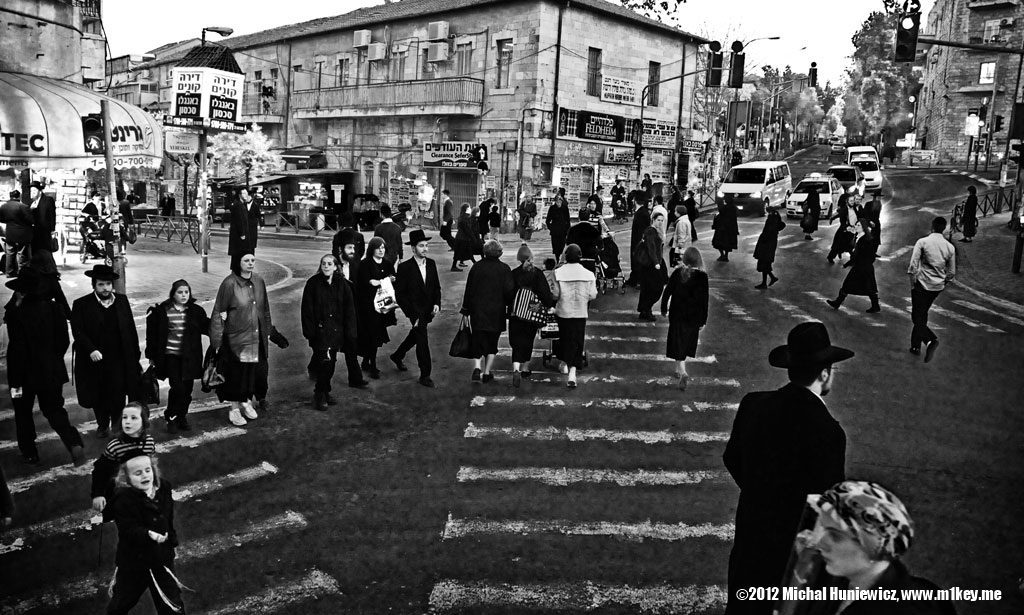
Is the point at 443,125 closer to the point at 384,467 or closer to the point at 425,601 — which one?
the point at 384,467

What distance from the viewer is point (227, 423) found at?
29.9 feet

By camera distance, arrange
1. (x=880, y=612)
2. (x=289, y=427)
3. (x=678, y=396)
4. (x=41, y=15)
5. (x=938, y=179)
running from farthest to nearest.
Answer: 1. (x=938, y=179)
2. (x=41, y=15)
3. (x=678, y=396)
4. (x=289, y=427)
5. (x=880, y=612)

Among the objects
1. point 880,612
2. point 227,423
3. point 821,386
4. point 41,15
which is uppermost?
point 41,15

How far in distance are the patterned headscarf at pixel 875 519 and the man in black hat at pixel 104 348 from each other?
7303mm

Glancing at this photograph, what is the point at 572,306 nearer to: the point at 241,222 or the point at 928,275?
the point at 928,275

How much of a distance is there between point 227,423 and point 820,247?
67.8ft

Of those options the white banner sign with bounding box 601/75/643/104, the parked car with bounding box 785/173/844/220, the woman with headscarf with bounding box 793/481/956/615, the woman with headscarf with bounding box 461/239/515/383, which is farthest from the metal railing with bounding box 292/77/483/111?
the woman with headscarf with bounding box 793/481/956/615

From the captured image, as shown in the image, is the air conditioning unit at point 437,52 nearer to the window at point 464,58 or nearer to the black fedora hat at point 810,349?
the window at point 464,58

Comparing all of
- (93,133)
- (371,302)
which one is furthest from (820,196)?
(93,133)

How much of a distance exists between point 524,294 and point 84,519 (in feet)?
18.9

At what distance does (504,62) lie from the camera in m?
36.1

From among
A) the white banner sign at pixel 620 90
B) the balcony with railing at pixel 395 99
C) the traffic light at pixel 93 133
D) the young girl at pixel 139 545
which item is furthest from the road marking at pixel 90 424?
the white banner sign at pixel 620 90

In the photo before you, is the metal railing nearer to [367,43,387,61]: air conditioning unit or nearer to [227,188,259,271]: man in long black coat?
[367,43,387,61]: air conditioning unit

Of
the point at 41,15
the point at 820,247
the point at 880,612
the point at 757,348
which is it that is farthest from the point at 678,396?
the point at 820,247
